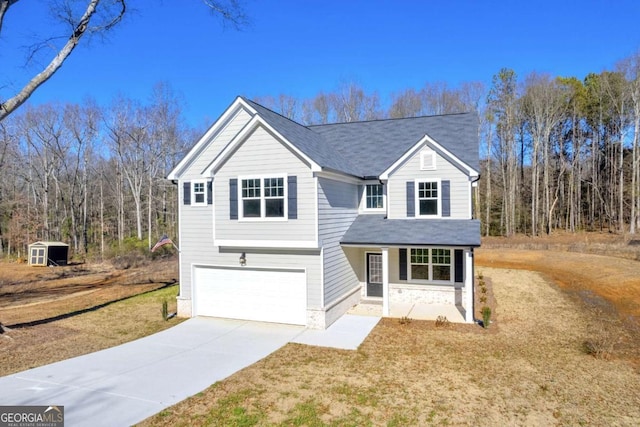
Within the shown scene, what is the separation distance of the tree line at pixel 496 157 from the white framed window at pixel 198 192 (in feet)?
69.9

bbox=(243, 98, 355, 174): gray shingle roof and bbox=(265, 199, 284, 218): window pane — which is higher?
bbox=(243, 98, 355, 174): gray shingle roof

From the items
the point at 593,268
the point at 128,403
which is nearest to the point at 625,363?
the point at 128,403

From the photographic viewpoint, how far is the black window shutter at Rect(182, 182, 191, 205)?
48.0ft

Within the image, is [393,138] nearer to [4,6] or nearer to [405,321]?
[405,321]

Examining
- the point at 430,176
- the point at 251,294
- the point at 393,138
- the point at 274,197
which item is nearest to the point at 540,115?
the point at 393,138

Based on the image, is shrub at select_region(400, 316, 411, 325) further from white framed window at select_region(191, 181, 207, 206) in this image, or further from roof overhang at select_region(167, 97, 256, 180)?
roof overhang at select_region(167, 97, 256, 180)

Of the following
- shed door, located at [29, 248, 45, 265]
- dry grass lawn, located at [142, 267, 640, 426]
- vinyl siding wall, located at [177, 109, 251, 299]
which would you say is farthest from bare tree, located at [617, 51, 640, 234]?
shed door, located at [29, 248, 45, 265]

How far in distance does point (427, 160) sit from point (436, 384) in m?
8.71

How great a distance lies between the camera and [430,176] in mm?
14562

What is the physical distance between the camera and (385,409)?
7156 millimetres

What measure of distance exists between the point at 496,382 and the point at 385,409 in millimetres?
2816

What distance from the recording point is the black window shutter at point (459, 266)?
14547 millimetres

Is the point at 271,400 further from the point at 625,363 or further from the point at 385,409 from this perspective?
the point at 625,363

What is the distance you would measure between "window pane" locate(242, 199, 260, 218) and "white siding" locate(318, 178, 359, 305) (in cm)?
215
